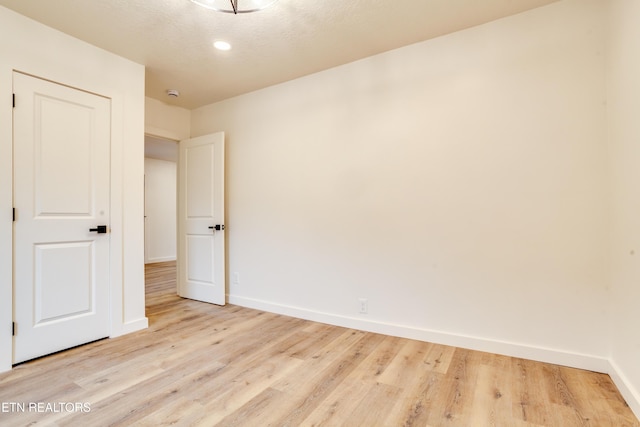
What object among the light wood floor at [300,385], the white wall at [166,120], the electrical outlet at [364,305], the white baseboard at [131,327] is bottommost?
the light wood floor at [300,385]

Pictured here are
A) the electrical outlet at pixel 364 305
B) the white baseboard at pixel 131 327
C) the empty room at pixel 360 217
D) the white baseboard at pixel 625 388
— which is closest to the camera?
the white baseboard at pixel 625 388

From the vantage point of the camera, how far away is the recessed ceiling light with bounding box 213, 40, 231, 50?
8.78 ft

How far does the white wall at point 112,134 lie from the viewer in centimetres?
222

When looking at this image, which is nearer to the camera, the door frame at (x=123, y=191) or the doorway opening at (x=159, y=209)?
the door frame at (x=123, y=191)

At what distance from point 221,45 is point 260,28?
1.45 feet

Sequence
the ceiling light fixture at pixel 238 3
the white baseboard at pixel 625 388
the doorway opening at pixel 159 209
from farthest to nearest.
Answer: the doorway opening at pixel 159 209 < the ceiling light fixture at pixel 238 3 < the white baseboard at pixel 625 388

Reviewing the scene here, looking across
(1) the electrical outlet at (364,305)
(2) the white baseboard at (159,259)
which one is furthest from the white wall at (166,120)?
(2) the white baseboard at (159,259)

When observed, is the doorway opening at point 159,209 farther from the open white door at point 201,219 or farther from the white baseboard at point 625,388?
the white baseboard at point 625,388

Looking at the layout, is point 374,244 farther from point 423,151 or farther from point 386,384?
point 386,384

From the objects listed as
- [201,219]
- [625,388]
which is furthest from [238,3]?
[625,388]

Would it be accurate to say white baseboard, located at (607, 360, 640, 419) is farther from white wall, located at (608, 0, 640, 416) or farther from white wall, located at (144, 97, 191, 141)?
white wall, located at (144, 97, 191, 141)

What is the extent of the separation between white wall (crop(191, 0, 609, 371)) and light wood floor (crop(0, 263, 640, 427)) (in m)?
0.33

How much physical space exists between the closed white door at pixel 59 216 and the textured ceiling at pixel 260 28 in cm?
56

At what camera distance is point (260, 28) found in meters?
2.50
